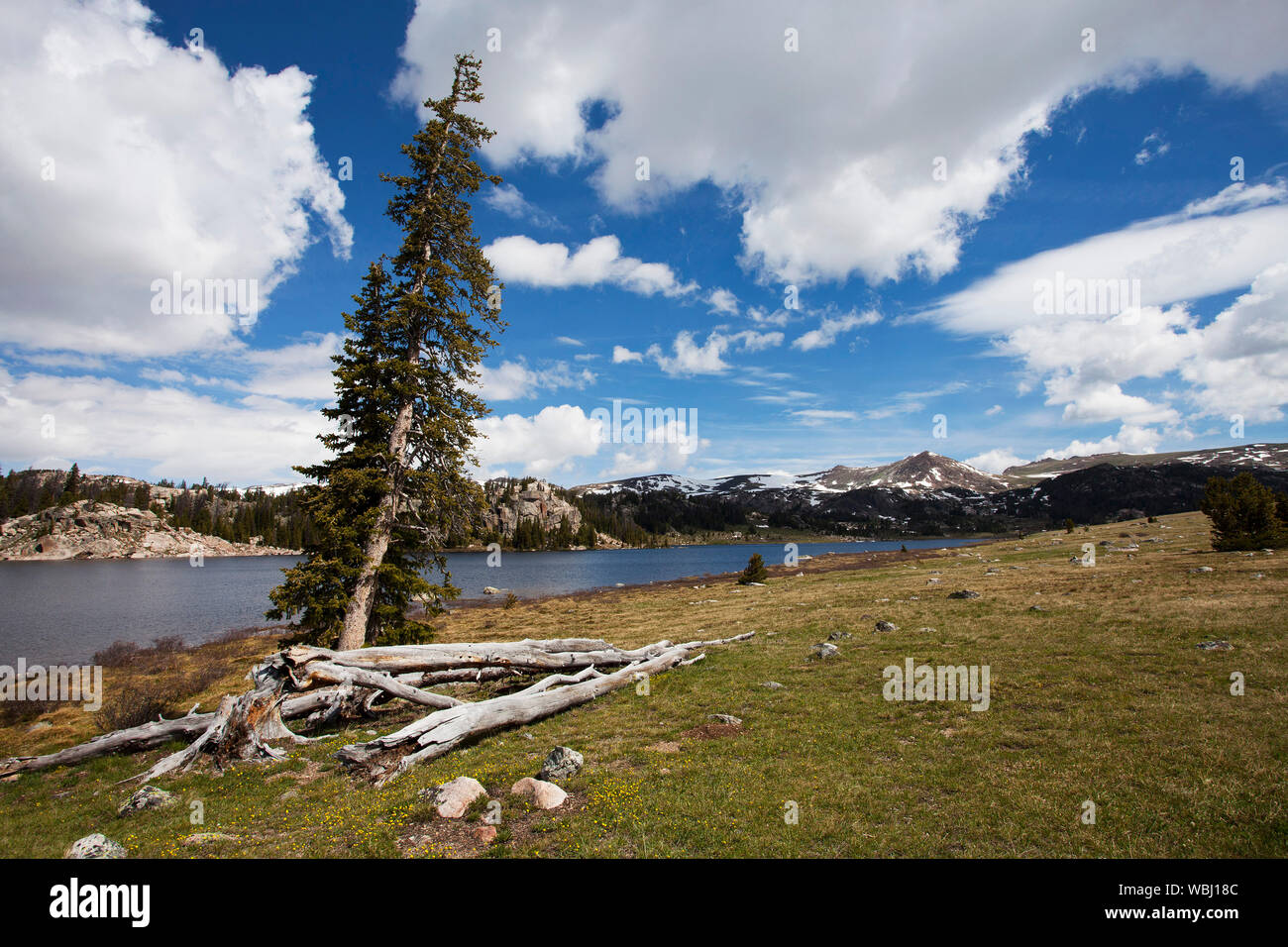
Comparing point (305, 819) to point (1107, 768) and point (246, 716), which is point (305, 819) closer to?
point (246, 716)

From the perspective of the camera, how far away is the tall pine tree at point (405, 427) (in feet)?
64.4

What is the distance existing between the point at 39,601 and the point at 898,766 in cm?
9661

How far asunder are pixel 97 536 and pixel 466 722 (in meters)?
226

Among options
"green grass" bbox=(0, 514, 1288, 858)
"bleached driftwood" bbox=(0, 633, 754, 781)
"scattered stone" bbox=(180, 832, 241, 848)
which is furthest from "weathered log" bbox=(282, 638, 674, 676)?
"scattered stone" bbox=(180, 832, 241, 848)

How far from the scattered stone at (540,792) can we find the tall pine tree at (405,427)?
11.6 m

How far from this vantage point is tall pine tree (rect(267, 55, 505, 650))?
19.6 meters

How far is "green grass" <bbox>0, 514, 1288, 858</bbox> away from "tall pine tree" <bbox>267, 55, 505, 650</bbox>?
18.7ft

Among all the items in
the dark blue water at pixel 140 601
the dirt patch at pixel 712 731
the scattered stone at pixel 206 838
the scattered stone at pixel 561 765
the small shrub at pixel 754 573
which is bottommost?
the dark blue water at pixel 140 601

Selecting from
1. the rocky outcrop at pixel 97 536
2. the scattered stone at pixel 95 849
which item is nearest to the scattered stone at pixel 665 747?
the scattered stone at pixel 95 849

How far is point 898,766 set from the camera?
10.8 metres

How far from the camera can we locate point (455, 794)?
9.54 meters

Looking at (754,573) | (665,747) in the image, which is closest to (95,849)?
(665,747)

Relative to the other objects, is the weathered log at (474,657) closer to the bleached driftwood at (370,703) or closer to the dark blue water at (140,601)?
the bleached driftwood at (370,703)

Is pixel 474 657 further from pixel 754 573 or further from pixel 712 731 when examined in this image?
pixel 754 573
